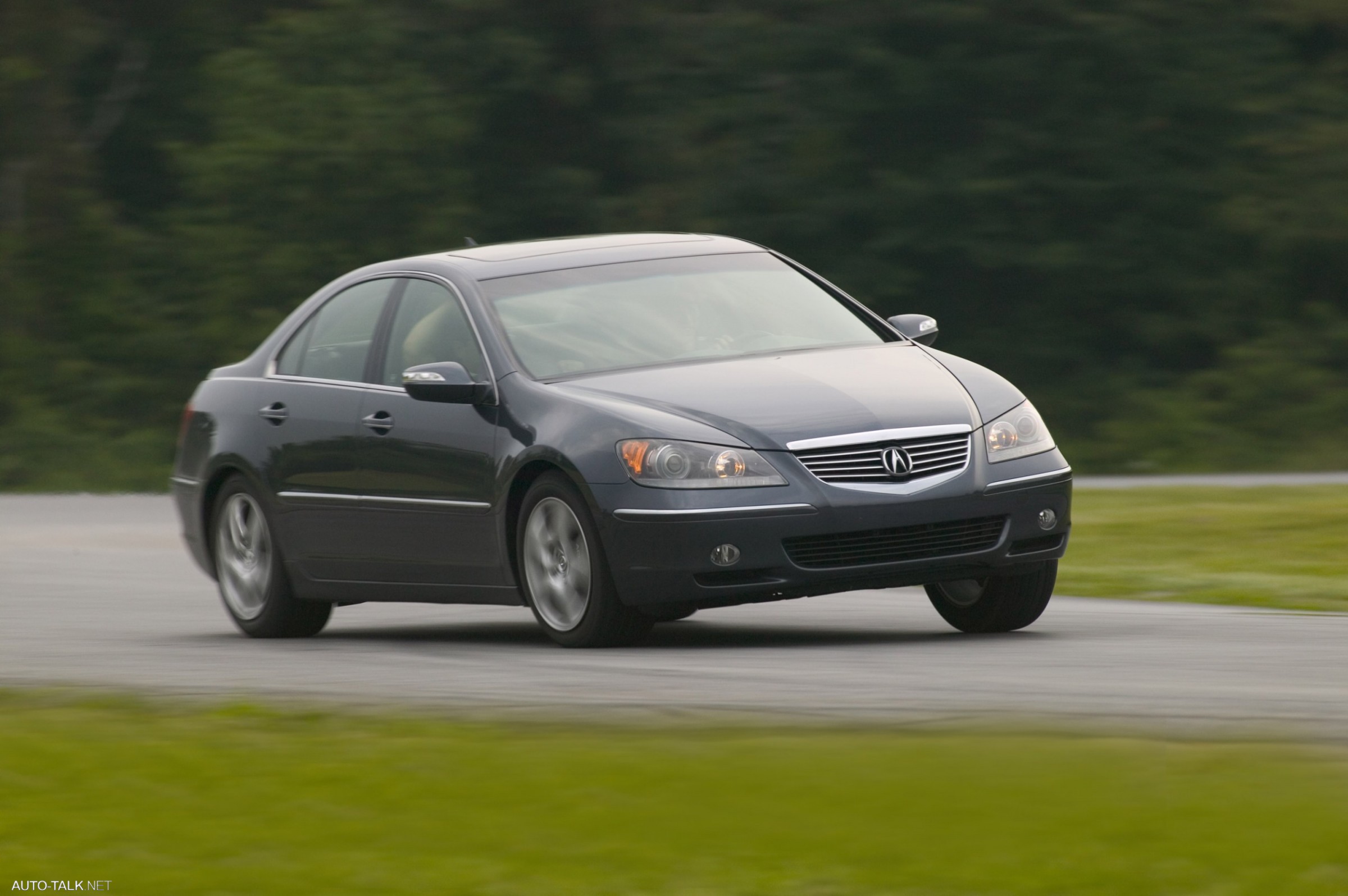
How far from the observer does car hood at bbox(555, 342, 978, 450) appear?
8969 mm

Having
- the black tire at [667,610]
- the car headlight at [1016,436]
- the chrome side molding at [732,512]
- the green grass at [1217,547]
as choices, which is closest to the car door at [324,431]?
the black tire at [667,610]

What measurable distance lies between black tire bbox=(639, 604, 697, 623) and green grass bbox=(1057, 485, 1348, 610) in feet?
10.2

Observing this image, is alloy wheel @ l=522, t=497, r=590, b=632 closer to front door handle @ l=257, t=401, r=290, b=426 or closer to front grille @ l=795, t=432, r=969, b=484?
front grille @ l=795, t=432, r=969, b=484

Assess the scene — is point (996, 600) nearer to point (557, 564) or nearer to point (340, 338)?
point (557, 564)

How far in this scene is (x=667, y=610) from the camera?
29.8 feet

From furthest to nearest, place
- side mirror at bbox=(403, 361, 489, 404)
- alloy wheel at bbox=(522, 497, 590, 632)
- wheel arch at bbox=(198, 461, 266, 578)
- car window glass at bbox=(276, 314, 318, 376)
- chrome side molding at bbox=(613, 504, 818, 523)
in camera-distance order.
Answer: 1. wheel arch at bbox=(198, 461, 266, 578)
2. car window glass at bbox=(276, 314, 318, 376)
3. side mirror at bbox=(403, 361, 489, 404)
4. alloy wheel at bbox=(522, 497, 590, 632)
5. chrome side molding at bbox=(613, 504, 818, 523)

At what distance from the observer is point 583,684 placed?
821 cm

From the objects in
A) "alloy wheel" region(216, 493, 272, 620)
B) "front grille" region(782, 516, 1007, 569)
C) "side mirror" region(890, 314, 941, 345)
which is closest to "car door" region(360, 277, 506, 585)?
"alloy wheel" region(216, 493, 272, 620)

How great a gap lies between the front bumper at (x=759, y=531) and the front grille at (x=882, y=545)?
0.04ft

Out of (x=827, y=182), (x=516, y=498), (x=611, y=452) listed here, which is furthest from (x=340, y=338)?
(x=827, y=182)

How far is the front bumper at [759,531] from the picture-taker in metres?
8.88

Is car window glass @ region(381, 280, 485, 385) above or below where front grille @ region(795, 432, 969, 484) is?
above

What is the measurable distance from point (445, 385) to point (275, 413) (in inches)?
63.9

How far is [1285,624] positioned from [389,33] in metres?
Result: 23.5
